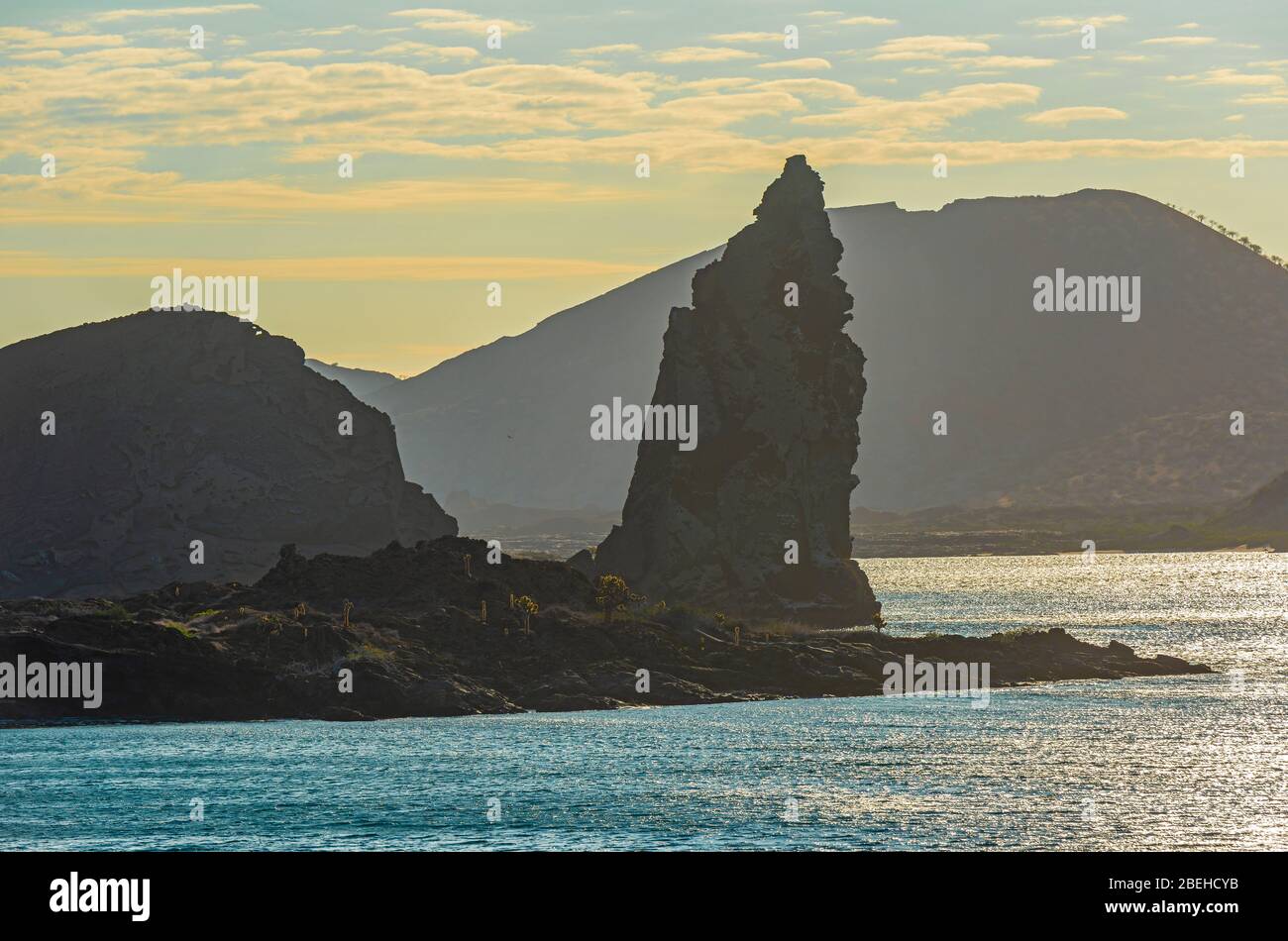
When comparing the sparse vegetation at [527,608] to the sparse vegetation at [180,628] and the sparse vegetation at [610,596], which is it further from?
the sparse vegetation at [180,628]

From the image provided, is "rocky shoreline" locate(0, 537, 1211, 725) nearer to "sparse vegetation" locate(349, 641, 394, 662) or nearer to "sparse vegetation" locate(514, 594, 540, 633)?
"sparse vegetation" locate(349, 641, 394, 662)

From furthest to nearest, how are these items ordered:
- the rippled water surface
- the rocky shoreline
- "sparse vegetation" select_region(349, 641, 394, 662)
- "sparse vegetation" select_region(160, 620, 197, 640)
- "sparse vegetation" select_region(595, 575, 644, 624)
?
1. "sparse vegetation" select_region(595, 575, 644, 624)
2. "sparse vegetation" select_region(349, 641, 394, 662)
3. "sparse vegetation" select_region(160, 620, 197, 640)
4. the rocky shoreline
5. the rippled water surface

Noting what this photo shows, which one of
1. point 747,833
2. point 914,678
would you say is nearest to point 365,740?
point 747,833

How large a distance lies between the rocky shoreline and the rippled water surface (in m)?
4.28

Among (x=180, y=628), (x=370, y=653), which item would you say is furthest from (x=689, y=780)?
(x=180, y=628)

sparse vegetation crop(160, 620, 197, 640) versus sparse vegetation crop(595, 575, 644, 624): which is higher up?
sparse vegetation crop(595, 575, 644, 624)

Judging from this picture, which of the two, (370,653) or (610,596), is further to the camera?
(610,596)

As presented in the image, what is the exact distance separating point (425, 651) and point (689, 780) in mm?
43161

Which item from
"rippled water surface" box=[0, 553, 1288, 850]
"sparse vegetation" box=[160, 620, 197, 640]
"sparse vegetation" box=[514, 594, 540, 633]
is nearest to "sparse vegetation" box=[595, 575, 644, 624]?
"sparse vegetation" box=[514, 594, 540, 633]

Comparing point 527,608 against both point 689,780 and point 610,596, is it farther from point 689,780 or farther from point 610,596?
point 689,780

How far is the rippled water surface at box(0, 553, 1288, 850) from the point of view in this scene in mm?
87938

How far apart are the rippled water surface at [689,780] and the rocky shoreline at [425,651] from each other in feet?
14.0

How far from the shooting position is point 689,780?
344 feet
